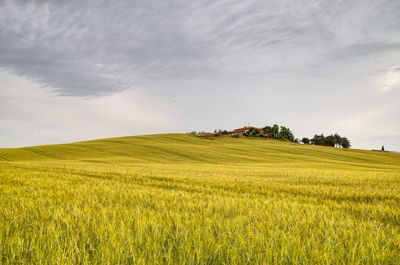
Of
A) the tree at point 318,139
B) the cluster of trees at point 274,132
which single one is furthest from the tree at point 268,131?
the tree at point 318,139

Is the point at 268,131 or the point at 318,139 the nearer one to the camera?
the point at 268,131

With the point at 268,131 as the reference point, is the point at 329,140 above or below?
below

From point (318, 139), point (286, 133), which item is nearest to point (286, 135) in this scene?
point (286, 133)

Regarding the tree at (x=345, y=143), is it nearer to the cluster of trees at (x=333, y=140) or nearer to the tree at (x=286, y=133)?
the cluster of trees at (x=333, y=140)

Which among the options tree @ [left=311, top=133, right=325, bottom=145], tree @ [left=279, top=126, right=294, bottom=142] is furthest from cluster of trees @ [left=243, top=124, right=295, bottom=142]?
tree @ [left=311, top=133, right=325, bottom=145]

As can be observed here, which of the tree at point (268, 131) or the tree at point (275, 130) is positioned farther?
the tree at point (275, 130)

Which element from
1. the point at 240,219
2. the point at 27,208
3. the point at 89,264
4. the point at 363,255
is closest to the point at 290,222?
the point at 240,219

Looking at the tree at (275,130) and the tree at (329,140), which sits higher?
the tree at (275,130)

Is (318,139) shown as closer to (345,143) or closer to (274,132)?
(345,143)

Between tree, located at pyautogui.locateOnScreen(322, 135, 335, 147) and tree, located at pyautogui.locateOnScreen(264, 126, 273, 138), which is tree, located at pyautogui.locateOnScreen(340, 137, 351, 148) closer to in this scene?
tree, located at pyautogui.locateOnScreen(322, 135, 335, 147)

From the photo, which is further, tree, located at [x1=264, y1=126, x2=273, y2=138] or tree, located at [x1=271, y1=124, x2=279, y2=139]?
tree, located at [x1=271, y1=124, x2=279, y2=139]

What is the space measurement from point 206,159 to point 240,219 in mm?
56137

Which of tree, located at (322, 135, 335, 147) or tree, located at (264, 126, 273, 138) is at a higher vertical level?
tree, located at (264, 126, 273, 138)

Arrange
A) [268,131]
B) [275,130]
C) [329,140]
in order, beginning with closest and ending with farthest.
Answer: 1. [268,131]
2. [275,130]
3. [329,140]
